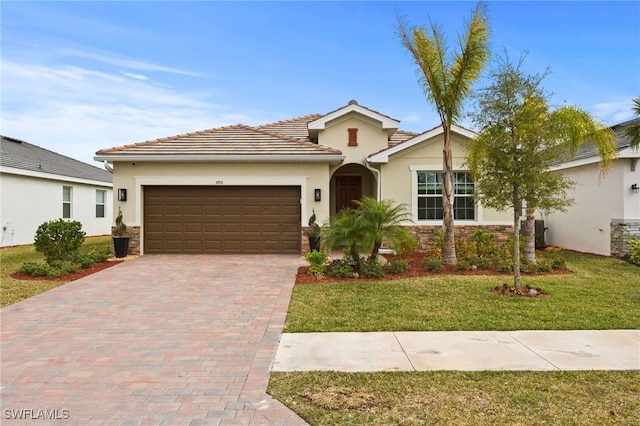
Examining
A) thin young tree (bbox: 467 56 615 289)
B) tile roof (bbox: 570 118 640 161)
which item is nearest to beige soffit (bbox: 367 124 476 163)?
tile roof (bbox: 570 118 640 161)

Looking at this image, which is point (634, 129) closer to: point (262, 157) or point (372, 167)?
point (372, 167)

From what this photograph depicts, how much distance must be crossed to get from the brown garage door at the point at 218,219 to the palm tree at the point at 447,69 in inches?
203

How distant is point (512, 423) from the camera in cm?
329

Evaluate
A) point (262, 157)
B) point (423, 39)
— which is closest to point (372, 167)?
point (262, 157)

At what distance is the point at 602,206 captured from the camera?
13.8 metres

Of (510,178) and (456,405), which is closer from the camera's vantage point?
(456,405)

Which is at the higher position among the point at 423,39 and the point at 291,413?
the point at 423,39

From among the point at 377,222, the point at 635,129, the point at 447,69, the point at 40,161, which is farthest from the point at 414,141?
the point at 40,161

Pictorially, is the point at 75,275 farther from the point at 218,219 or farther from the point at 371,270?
the point at 371,270

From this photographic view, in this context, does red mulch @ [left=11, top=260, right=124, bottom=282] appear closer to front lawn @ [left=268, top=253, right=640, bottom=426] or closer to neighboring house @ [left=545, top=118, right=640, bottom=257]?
front lawn @ [left=268, top=253, right=640, bottom=426]

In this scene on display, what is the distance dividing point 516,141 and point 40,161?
21141 millimetres

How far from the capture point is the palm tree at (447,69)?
10.4m

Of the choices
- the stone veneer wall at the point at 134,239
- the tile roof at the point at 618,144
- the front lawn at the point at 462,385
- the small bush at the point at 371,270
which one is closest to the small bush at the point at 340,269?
the small bush at the point at 371,270

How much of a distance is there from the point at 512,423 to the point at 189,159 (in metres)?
12.1
